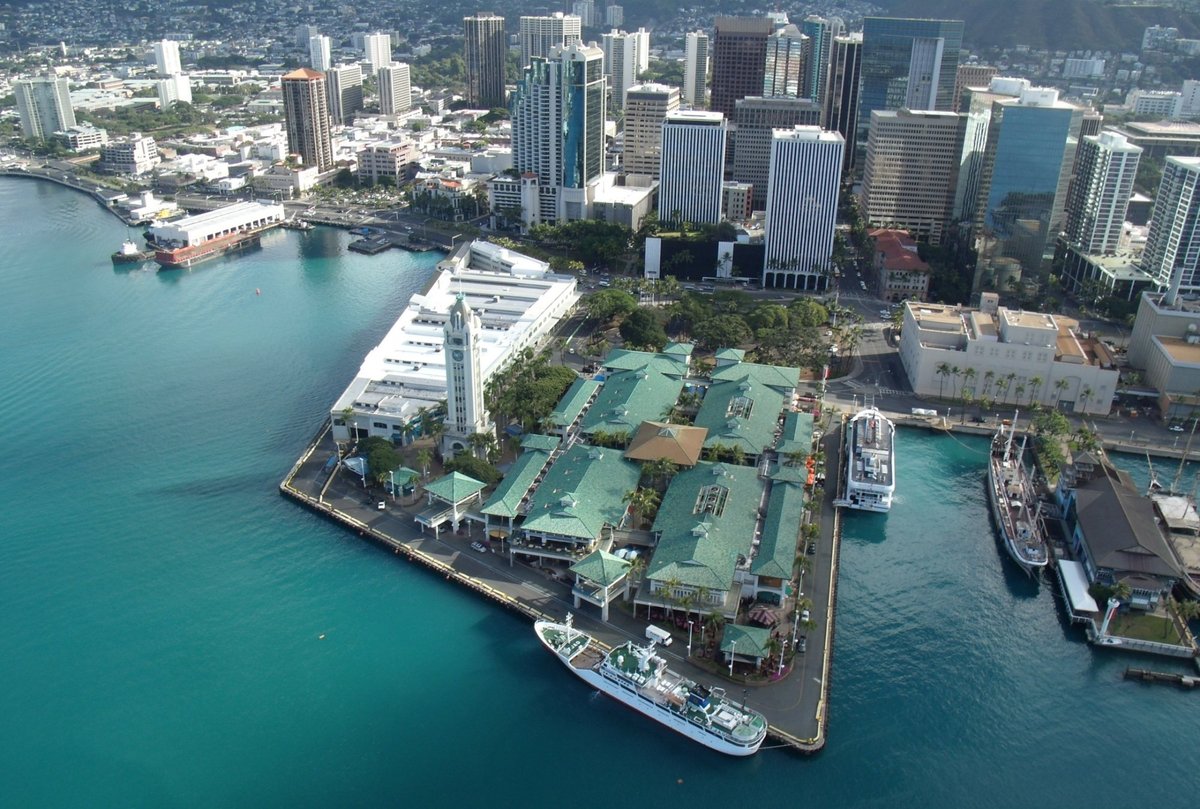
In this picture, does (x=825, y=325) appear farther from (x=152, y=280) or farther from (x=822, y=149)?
(x=152, y=280)

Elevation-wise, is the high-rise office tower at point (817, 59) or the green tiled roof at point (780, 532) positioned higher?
the high-rise office tower at point (817, 59)

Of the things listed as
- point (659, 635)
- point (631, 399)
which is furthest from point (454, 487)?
point (659, 635)

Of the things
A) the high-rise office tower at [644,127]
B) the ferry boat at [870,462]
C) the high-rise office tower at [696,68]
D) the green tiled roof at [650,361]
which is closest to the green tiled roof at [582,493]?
the green tiled roof at [650,361]

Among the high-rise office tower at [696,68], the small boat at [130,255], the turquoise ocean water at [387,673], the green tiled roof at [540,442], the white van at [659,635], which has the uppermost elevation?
Answer: the high-rise office tower at [696,68]

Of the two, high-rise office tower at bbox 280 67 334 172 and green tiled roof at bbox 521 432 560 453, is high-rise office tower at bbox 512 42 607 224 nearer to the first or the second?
high-rise office tower at bbox 280 67 334 172

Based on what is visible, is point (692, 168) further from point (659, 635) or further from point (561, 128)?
point (659, 635)

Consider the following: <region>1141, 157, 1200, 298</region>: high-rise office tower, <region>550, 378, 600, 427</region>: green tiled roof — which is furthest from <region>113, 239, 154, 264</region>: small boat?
<region>1141, 157, 1200, 298</region>: high-rise office tower

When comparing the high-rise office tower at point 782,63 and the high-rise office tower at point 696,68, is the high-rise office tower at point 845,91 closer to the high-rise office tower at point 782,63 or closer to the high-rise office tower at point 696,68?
the high-rise office tower at point 782,63

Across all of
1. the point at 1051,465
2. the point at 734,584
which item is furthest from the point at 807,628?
the point at 1051,465
